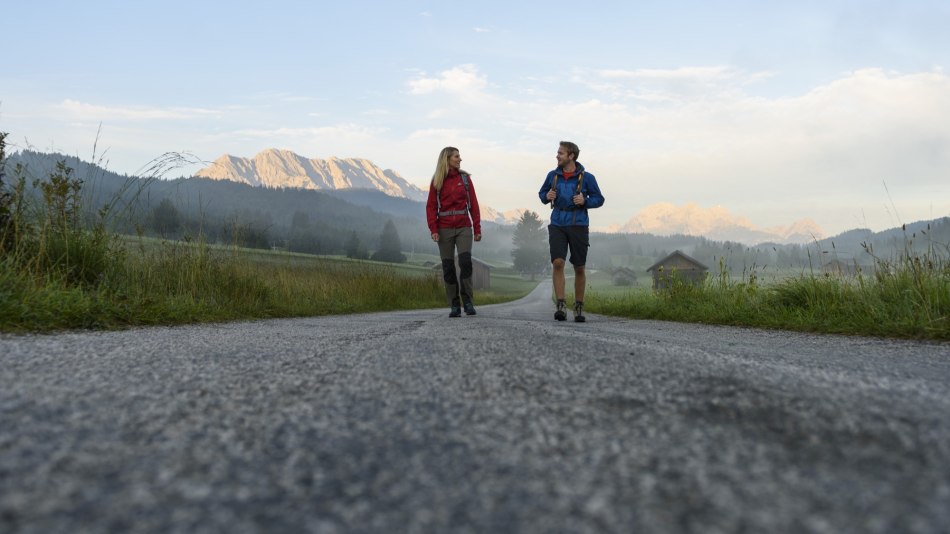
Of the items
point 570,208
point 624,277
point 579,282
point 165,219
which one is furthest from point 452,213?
point 624,277

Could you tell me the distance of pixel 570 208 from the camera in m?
7.29

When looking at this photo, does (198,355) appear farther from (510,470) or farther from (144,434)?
(510,470)

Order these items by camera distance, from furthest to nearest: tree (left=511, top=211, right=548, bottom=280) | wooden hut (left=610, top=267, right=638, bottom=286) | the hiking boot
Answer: tree (left=511, top=211, right=548, bottom=280) → wooden hut (left=610, top=267, right=638, bottom=286) → the hiking boot

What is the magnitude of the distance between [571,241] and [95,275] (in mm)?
5393

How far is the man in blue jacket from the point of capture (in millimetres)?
7238

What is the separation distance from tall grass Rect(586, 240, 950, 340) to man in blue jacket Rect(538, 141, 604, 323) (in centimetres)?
185

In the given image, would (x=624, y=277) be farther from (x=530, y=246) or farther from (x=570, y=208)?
(x=570, y=208)

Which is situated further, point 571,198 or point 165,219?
point 165,219

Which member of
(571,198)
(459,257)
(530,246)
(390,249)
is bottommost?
(459,257)

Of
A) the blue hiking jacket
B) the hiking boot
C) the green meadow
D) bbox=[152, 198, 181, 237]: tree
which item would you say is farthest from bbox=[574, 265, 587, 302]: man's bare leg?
bbox=[152, 198, 181, 237]: tree

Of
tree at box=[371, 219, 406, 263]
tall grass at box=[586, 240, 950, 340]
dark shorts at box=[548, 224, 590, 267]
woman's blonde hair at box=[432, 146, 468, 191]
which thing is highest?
tree at box=[371, 219, 406, 263]

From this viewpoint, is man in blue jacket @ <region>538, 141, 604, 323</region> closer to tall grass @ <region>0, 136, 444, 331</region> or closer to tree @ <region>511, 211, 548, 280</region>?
tall grass @ <region>0, 136, 444, 331</region>

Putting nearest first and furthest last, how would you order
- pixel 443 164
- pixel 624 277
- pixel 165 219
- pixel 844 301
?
pixel 844 301, pixel 443 164, pixel 165 219, pixel 624 277

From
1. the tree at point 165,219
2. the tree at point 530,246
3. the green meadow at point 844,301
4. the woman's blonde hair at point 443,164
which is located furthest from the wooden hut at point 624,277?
the tree at point 165,219
